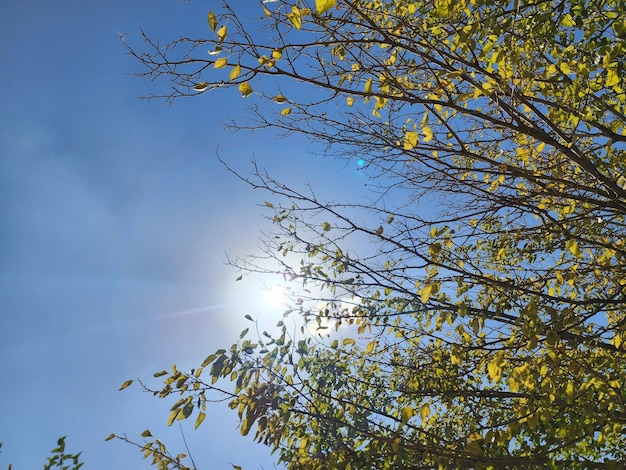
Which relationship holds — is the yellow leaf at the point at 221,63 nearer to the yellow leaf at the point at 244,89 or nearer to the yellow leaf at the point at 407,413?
the yellow leaf at the point at 244,89

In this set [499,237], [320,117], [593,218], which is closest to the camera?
[593,218]

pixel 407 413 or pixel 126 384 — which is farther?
pixel 126 384

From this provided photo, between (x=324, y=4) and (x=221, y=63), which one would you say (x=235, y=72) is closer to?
(x=221, y=63)

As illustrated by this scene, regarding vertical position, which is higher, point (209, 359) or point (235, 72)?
point (235, 72)

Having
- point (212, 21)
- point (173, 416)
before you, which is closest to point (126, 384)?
point (173, 416)

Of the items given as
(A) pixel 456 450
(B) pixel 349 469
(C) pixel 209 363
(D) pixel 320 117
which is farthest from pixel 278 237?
(A) pixel 456 450

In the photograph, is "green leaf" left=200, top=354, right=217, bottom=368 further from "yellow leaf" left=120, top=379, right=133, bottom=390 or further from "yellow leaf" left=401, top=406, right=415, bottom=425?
"yellow leaf" left=401, top=406, right=415, bottom=425

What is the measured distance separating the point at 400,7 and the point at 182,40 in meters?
2.27

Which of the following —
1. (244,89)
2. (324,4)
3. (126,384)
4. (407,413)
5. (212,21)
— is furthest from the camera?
(126,384)

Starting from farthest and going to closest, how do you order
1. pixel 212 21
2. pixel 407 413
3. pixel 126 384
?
pixel 126 384, pixel 212 21, pixel 407 413

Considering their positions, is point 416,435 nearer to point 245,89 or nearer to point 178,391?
point 178,391

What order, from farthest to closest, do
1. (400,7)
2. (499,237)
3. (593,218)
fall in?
(499,237), (400,7), (593,218)

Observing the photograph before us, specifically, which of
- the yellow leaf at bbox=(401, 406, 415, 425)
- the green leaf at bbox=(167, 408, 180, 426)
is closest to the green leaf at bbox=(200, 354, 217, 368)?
the green leaf at bbox=(167, 408, 180, 426)

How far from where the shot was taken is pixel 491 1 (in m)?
2.49
